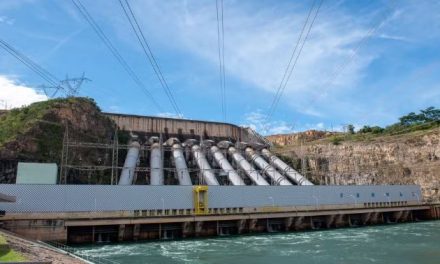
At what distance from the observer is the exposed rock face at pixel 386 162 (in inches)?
2559

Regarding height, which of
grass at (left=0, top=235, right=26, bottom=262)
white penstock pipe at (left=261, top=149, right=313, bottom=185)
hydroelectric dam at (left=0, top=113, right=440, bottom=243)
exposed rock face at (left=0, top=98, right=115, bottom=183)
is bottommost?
grass at (left=0, top=235, right=26, bottom=262)

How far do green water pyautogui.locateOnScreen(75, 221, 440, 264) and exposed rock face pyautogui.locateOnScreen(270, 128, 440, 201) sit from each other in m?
30.8

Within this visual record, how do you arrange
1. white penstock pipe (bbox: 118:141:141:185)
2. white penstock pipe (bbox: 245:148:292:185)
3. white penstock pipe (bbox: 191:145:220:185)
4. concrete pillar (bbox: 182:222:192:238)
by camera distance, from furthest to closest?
white penstock pipe (bbox: 245:148:292:185) → white penstock pipe (bbox: 191:145:220:185) → white penstock pipe (bbox: 118:141:141:185) → concrete pillar (bbox: 182:222:192:238)

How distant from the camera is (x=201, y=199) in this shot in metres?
36.8

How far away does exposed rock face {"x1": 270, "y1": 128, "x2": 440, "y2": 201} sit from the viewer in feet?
213

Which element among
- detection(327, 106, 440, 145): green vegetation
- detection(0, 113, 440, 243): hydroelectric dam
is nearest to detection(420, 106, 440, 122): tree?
detection(327, 106, 440, 145): green vegetation

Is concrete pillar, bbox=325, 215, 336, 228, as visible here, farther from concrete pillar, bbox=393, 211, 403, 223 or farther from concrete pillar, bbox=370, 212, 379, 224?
concrete pillar, bbox=393, 211, 403, 223

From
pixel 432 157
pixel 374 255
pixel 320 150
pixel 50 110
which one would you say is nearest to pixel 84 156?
pixel 50 110

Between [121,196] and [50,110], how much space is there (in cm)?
2329

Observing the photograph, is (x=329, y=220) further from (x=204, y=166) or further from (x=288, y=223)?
(x=204, y=166)

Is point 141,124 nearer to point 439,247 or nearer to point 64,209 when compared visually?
point 64,209

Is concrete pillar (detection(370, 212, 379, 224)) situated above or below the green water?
above

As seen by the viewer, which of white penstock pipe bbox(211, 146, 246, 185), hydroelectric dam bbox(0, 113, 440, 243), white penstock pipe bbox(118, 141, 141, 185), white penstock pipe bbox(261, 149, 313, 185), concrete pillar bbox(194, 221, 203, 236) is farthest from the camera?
white penstock pipe bbox(261, 149, 313, 185)

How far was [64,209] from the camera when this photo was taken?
1250 inches
